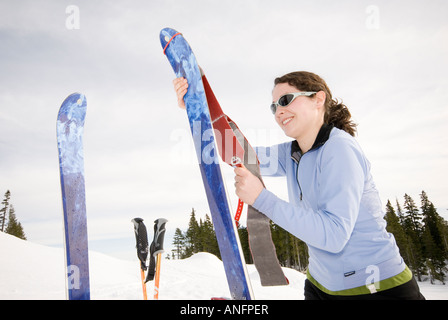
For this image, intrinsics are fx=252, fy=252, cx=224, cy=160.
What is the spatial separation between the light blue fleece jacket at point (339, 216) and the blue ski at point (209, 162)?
630mm

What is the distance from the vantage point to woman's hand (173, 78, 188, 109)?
2.51 metres

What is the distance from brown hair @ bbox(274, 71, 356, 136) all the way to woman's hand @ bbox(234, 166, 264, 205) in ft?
3.11

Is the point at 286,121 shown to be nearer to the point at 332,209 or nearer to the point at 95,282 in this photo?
the point at 332,209

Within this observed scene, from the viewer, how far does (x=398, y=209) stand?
44750 mm

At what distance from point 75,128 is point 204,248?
43.7m

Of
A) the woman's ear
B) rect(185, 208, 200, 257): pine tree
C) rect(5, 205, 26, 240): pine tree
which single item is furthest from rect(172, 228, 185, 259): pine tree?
the woman's ear

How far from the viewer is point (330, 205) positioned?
1.48 meters

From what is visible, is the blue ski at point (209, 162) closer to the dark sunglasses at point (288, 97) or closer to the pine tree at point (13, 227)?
the dark sunglasses at point (288, 97)

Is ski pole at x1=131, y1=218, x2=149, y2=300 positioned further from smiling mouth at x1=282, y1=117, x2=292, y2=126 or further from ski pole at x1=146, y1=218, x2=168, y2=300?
smiling mouth at x1=282, y1=117, x2=292, y2=126

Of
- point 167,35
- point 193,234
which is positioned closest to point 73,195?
point 167,35

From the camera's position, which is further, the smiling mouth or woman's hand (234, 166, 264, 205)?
the smiling mouth
